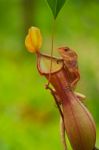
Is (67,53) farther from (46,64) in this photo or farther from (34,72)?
(34,72)

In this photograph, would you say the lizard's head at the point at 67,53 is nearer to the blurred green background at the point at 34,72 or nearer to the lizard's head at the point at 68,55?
the lizard's head at the point at 68,55

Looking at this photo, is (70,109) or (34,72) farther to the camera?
(34,72)

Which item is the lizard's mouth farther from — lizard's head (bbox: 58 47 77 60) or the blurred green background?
the blurred green background

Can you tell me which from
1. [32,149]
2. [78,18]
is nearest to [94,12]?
[78,18]

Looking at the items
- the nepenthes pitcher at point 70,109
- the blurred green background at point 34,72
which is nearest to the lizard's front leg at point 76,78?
the nepenthes pitcher at point 70,109

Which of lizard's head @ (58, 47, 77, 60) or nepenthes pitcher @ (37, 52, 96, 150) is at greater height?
lizard's head @ (58, 47, 77, 60)

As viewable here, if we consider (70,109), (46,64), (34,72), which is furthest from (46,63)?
(34,72)

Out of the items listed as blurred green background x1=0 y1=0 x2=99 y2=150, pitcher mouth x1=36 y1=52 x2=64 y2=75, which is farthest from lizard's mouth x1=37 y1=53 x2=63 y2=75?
blurred green background x1=0 y1=0 x2=99 y2=150
